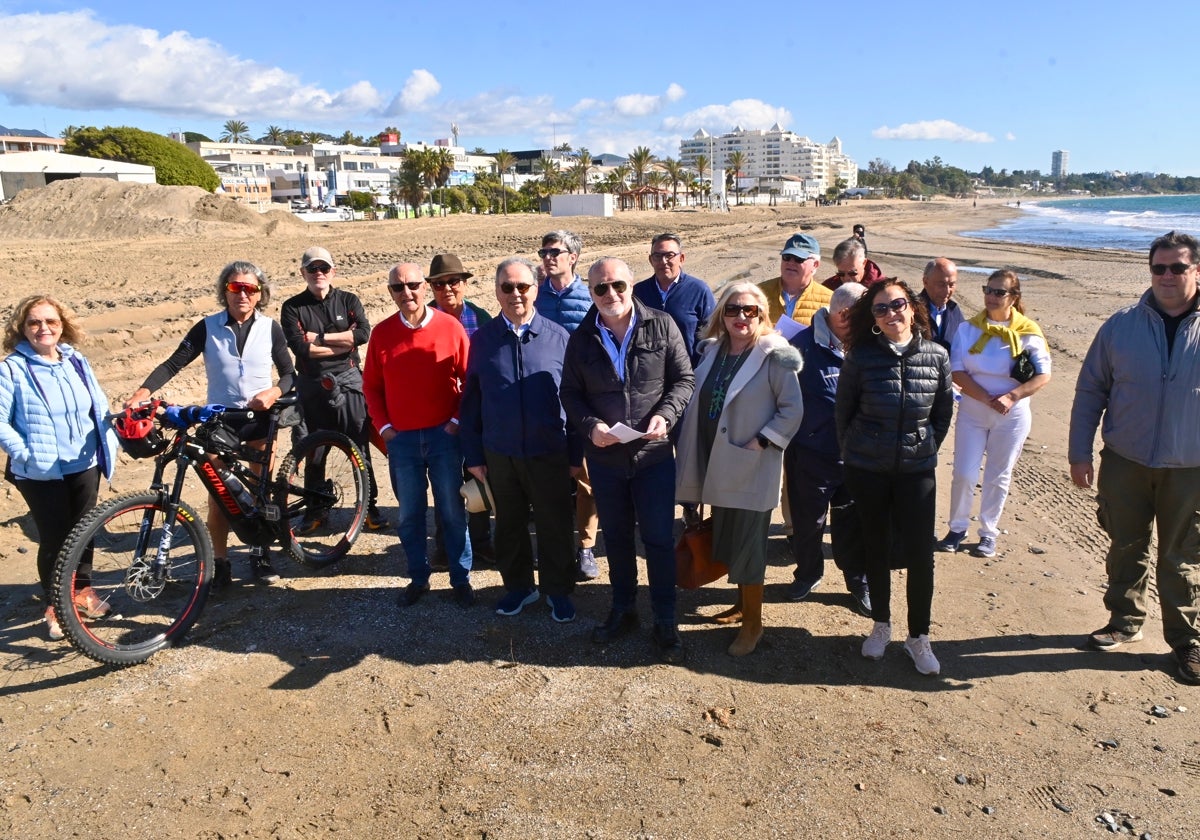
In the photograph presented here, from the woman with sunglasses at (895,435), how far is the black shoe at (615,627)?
1282 millimetres

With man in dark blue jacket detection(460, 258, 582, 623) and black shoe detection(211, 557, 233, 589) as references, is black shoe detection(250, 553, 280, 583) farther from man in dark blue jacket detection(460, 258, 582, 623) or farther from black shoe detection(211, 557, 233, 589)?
man in dark blue jacket detection(460, 258, 582, 623)

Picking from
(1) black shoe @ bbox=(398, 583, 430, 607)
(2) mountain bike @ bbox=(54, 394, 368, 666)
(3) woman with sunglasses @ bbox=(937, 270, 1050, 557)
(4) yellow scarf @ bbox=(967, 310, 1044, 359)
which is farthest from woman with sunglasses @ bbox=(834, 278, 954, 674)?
(2) mountain bike @ bbox=(54, 394, 368, 666)

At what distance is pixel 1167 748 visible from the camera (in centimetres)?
348

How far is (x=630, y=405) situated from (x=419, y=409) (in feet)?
4.50

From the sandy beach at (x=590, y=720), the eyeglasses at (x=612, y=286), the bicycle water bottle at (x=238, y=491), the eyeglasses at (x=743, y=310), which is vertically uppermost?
the eyeglasses at (x=612, y=286)

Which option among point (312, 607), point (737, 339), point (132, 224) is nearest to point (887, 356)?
point (737, 339)

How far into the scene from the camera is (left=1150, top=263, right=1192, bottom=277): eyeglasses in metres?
3.82

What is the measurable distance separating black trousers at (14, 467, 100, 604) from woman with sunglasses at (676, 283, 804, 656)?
10.7 ft

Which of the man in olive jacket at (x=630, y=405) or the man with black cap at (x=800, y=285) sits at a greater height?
the man with black cap at (x=800, y=285)

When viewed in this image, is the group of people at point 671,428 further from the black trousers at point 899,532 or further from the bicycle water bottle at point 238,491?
the bicycle water bottle at point 238,491

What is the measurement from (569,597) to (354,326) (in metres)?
2.64

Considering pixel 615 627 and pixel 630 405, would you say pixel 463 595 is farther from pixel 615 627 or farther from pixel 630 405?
pixel 630 405

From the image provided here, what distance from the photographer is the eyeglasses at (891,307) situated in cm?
386

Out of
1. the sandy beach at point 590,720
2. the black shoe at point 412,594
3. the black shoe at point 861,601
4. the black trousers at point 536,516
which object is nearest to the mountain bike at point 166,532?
the sandy beach at point 590,720
